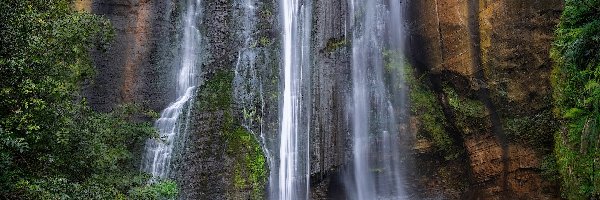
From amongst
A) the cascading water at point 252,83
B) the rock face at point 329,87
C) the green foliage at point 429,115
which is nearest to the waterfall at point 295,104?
the rock face at point 329,87

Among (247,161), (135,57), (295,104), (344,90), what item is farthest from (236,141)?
(135,57)

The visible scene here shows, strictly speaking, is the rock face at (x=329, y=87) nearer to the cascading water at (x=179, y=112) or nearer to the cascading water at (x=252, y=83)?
the cascading water at (x=252, y=83)

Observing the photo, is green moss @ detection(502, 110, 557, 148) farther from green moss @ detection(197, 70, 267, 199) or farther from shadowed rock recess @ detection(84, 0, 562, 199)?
green moss @ detection(197, 70, 267, 199)

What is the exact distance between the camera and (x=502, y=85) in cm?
1287

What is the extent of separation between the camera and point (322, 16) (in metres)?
15.0

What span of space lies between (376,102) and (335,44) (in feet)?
6.06

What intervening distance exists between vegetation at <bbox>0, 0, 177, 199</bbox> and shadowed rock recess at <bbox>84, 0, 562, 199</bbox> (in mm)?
4015

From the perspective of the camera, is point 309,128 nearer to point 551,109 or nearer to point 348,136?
point 348,136

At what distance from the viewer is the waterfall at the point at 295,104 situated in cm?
1384

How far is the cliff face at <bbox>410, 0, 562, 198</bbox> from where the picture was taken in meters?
12.6

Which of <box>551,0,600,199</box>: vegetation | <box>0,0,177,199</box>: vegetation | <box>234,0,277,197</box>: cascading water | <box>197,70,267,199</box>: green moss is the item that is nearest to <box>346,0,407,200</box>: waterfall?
<box>234,0,277,197</box>: cascading water

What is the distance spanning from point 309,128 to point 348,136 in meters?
0.99

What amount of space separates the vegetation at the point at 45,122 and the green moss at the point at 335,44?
6218 mm

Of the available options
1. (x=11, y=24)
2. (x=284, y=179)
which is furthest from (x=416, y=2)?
(x=11, y=24)
